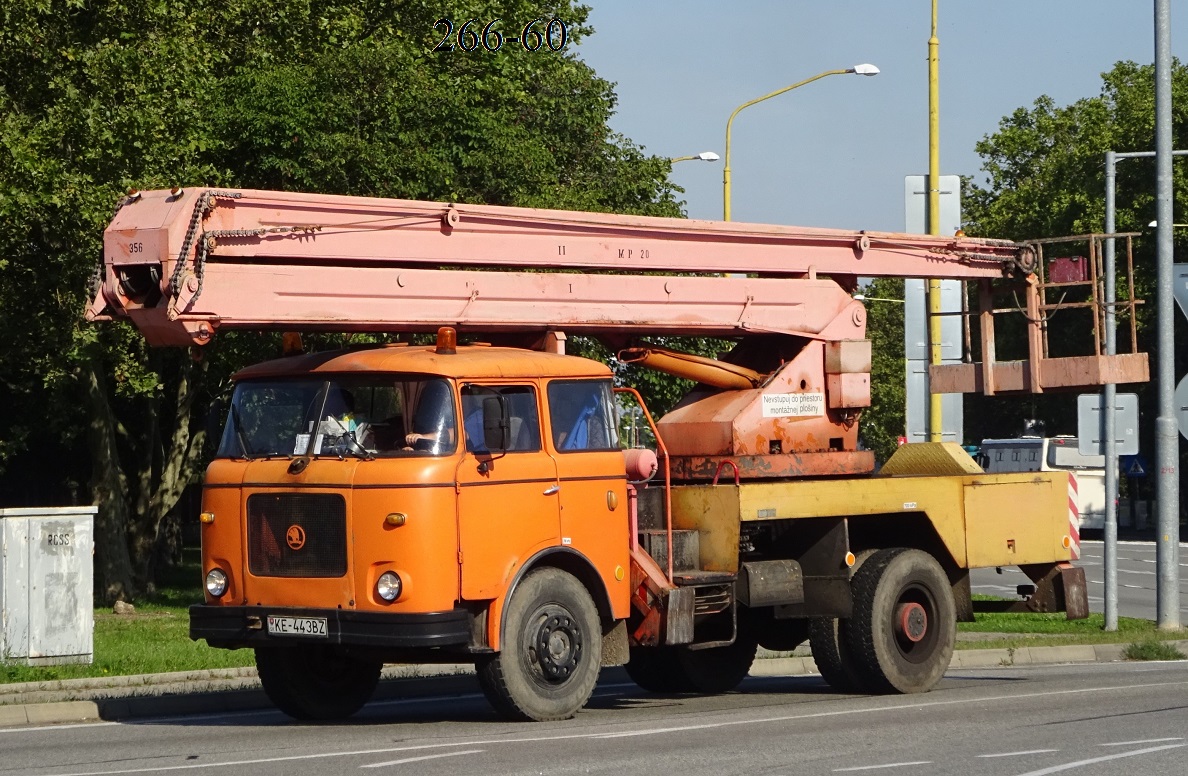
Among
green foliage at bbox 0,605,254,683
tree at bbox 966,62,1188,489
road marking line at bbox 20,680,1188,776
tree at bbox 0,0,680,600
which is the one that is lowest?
green foliage at bbox 0,605,254,683

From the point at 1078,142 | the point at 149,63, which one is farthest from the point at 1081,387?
the point at 1078,142

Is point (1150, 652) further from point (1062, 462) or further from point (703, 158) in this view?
point (1062, 462)

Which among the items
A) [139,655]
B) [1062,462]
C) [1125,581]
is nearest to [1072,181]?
[1062,462]

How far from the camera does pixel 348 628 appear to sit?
1167cm

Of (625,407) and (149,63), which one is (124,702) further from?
(149,63)

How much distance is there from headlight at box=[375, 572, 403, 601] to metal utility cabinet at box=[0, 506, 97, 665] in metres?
6.14

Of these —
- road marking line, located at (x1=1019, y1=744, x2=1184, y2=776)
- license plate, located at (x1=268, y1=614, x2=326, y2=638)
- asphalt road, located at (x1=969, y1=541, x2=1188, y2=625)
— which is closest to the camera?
road marking line, located at (x1=1019, y1=744, x2=1184, y2=776)

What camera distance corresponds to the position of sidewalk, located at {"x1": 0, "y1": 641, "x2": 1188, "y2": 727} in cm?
1373

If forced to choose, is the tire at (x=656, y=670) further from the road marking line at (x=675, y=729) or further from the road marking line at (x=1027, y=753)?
the road marking line at (x=1027, y=753)

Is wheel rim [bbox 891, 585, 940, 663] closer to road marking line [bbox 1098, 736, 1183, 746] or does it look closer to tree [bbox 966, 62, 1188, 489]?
road marking line [bbox 1098, 736, 1183, 746]

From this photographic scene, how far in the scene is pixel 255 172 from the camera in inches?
1024

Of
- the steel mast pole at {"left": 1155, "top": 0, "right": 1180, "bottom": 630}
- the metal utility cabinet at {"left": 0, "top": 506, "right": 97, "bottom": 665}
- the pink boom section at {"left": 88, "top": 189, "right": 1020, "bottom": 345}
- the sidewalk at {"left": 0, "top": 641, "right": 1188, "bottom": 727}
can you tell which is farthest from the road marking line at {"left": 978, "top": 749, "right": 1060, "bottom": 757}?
the steel mast pole at {"left": 1155, "top": 0, "right": 1180, "bottom": 630}

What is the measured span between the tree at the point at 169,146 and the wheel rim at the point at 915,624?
11.7m

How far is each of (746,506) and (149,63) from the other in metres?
13.1
